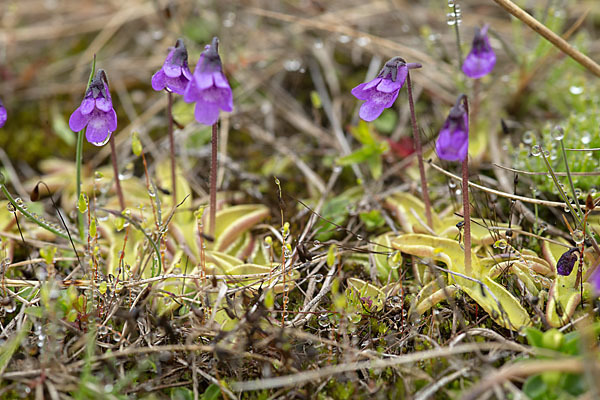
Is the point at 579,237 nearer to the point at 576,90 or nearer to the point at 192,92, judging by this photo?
the point at 576,90

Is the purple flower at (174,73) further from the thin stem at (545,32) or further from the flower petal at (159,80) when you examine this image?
the thin stem at (545,32)

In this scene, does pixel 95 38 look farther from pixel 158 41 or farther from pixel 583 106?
pixel 583 106

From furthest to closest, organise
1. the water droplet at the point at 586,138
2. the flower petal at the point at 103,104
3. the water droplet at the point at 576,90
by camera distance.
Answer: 1. the water droplet at the point at 576,90
2. the water droplet at the point at 586,138
3. the flower petal at the point at 103,104

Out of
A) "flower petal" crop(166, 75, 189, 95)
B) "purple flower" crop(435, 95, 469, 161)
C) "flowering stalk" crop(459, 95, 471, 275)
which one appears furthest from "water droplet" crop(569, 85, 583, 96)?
"flower petal" crop(166, 75, 189, 95)

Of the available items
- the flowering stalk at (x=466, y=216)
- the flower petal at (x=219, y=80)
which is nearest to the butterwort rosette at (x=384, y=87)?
the flowering stalk at (x=466, y=216)

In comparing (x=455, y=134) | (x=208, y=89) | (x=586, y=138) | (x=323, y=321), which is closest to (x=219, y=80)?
(x=208, y=89)

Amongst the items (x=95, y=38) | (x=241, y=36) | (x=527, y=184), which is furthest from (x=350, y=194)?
(x=95, y=38)
